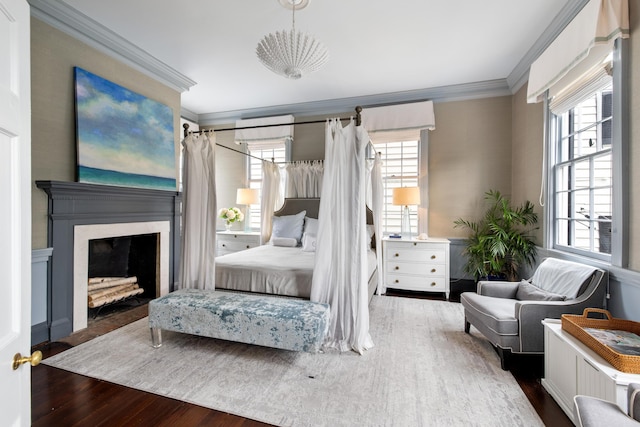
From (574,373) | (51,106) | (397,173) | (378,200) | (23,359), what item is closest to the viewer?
(23,359)

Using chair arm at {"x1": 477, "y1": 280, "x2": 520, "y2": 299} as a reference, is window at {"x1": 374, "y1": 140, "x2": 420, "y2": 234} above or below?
above

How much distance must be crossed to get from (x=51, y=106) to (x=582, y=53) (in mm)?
4634

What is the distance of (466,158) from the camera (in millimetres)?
4441

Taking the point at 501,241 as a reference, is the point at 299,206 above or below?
above

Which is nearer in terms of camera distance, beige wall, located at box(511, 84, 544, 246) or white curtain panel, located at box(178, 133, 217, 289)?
white curtain panel, located at box(178, 133, 217, 289)

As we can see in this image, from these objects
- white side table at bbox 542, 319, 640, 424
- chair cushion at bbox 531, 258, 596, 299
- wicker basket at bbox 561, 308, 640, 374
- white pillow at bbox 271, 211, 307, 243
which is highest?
white pillow at bbox 271, 211, 307, 243

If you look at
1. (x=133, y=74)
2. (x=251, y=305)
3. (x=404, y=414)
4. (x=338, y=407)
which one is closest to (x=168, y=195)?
(x=133, y=74)

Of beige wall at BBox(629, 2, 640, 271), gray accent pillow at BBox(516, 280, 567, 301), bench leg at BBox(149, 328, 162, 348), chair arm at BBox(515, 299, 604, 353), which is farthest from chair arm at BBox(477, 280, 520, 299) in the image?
bench leg at BBox(149, 328, 162, 348)

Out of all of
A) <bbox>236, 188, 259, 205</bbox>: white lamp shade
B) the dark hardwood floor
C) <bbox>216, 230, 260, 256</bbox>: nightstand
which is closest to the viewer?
the dark hardwood floor

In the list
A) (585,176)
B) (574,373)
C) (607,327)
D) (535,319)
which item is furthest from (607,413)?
(585,176)

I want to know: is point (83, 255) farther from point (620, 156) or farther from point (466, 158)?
point (466, 158)

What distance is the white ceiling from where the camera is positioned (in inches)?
107

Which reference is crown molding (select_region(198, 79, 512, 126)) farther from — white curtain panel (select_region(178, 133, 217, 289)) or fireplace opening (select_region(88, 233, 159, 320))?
fireplace opening (select_region(88, 233, 159, 320))

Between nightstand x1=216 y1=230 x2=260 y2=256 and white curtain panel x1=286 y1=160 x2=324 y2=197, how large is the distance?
0.98 metres
